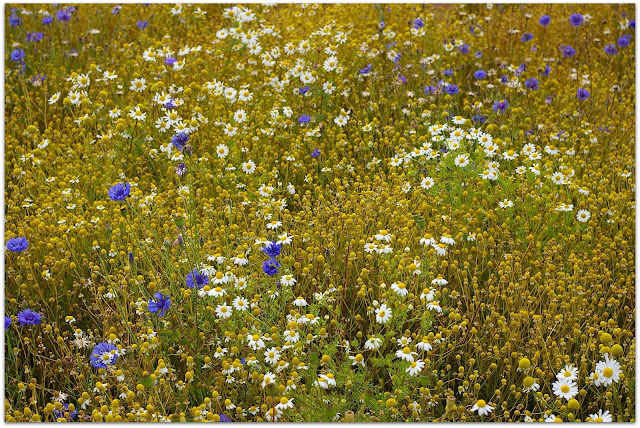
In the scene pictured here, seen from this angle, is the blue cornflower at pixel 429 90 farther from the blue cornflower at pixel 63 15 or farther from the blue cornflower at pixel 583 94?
the blue cornflower at pixel 63 15

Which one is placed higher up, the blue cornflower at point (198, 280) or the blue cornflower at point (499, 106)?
the blue cornflower at point (499, 106)

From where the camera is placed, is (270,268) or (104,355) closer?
(104,355)

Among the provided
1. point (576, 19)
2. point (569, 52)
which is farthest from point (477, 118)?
point (576, 19)

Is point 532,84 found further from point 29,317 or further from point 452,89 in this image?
point 29,317

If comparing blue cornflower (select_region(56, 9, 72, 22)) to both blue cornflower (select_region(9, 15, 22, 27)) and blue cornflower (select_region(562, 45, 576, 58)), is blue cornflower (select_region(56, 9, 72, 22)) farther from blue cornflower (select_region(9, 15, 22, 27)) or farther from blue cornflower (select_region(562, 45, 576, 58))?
blue cornflower (select_region(562, 45, 576, 58))

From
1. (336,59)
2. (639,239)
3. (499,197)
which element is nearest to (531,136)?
(499,197)

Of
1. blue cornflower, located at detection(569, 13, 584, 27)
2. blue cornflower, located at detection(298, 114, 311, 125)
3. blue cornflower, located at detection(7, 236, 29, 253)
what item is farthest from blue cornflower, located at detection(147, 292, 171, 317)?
blue cornflower, located at detection(569, 13, 584, 27)

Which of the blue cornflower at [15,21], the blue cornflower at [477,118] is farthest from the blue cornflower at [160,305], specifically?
the blue cornflower at [15,21]
